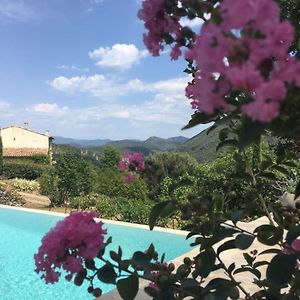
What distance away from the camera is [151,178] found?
1.42m

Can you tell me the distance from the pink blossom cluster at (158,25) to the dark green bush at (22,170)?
26.3 m

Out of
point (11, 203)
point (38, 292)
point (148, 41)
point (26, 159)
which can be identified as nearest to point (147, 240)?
point (38, 292)

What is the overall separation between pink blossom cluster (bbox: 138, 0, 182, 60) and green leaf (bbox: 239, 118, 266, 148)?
0.36 metres

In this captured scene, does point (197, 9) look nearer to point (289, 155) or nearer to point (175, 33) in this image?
point (175, 33)

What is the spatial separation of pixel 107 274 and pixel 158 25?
2.00ft

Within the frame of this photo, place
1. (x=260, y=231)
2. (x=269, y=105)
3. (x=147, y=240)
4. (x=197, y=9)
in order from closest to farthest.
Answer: (x=269, y=105) < (x=197, y=9) < (x=260, y=231) < (x=147, y=240)

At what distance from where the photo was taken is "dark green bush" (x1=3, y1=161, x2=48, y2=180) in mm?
26609

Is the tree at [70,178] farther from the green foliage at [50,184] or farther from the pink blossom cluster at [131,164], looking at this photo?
the pink blossom cluster at [131,164]

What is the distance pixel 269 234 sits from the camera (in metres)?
1.23

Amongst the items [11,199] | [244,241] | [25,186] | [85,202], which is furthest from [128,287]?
[25,186]

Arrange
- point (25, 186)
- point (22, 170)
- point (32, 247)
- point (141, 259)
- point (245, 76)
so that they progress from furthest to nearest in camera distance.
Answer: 1. point (22, 170)
2. point (25, 186)
3. point (32, 247)
4. point (141, 259)
5. point (245, 76)

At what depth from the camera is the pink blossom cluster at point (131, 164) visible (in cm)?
146

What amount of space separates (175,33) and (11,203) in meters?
16.5

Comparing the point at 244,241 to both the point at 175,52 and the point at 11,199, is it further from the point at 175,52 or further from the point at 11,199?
the point at 11,199
